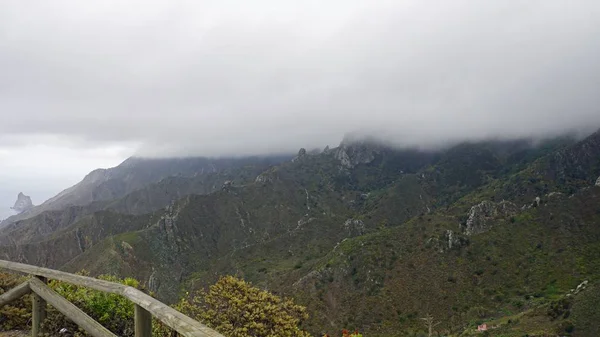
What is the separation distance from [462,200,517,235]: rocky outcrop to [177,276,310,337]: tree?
78506mm

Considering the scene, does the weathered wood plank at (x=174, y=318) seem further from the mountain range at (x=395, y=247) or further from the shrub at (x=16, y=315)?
the mountain range at (x=395, y=247)

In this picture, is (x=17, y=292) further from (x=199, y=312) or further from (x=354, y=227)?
(x=354, y=227)

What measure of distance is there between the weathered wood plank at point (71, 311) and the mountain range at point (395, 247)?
52.3 metres

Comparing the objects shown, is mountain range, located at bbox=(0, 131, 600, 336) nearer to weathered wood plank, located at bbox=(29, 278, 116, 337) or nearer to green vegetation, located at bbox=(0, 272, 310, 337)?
green vegetation, located at bbox=(0, 272, 310, 337)

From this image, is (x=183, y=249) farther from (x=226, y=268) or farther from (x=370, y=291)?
(x=370, y=291)

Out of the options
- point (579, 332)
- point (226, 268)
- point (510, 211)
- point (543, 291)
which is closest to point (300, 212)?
point (226, 268)

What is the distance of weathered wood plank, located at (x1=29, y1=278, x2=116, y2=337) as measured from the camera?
14.1 feet

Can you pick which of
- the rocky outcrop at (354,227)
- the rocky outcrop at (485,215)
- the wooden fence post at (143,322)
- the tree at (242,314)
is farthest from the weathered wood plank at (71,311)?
the rocky outcrop at (354,227)

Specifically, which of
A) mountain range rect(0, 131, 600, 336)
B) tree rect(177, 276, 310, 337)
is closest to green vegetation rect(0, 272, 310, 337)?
tree rect(177, 276, 310, 337)

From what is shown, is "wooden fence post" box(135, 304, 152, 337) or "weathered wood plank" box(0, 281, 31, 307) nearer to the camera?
"wooden fence post" box(135, 304, 152, 337)

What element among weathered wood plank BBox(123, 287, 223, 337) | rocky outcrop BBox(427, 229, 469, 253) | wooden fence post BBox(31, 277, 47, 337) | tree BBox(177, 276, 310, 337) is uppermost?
weathered wood plank BBox(123, 287, 223, 337)

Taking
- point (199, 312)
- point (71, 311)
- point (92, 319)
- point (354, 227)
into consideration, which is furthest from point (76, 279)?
point (354, 227)

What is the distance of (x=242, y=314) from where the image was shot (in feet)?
29.8

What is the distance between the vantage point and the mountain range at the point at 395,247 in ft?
202
